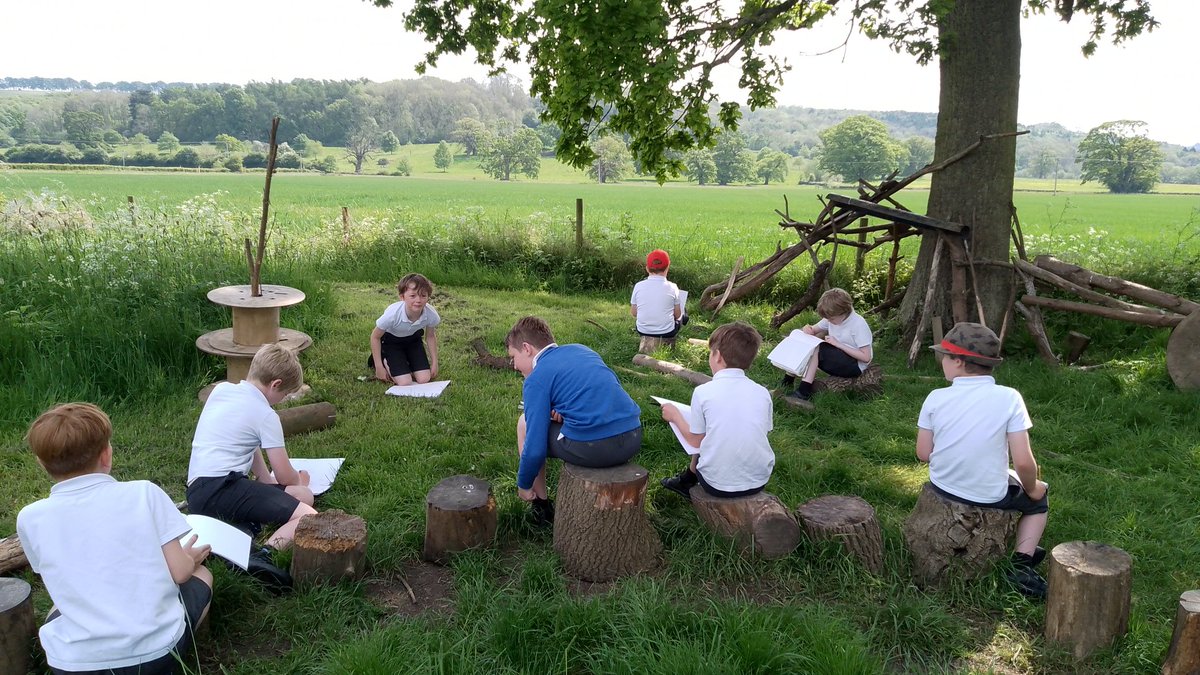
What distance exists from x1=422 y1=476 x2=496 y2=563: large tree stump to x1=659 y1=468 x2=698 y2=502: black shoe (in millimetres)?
1209

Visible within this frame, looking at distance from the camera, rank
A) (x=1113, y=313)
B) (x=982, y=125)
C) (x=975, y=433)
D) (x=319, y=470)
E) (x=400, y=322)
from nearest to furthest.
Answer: (x=975, y=433), (x=319, y=470), (x=400, y=322), (x=1113, y=313), (x=982, y=125)

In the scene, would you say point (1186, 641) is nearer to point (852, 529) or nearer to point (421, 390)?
point (852, 529)

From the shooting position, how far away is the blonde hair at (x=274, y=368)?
4.01m

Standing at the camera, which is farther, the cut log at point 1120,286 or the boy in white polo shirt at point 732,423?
the cut log at point 1120,286

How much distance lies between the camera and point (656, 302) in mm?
8195

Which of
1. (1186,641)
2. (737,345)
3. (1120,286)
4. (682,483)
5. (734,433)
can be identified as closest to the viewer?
(1186,641)

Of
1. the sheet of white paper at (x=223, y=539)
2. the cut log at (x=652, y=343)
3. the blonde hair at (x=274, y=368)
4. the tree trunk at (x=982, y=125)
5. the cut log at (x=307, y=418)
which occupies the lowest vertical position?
the cut log at (x=307, y=418)

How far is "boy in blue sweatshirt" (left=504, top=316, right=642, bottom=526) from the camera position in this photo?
397 centimetres

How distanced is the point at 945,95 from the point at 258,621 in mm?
8693

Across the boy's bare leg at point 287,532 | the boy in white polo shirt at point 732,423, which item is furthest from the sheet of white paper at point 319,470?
the boy in white polo shirt at point 732,423

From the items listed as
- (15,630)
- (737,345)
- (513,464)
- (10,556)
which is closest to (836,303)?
(737,345)

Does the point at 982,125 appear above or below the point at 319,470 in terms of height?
above

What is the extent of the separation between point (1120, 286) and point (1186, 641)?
625 cm

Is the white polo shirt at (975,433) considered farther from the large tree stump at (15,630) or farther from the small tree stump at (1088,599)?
the large tree stump at (15,630)
